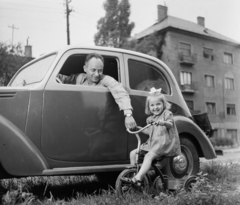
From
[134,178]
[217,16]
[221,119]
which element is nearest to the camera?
[134,178]

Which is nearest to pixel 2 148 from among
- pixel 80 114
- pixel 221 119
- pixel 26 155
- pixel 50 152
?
pixel 26 155

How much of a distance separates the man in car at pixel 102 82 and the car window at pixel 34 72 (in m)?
0.26

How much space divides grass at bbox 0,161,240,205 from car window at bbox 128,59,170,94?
4.71ft

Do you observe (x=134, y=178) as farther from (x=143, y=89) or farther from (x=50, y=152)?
(x=143, y=89)

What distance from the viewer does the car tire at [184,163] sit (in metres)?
4.31

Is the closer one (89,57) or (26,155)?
(26,155)

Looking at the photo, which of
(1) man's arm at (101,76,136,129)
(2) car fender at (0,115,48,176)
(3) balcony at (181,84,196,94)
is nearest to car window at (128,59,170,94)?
(1) man's arm at (101,76,136,129)

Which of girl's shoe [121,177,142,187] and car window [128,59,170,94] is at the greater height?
car window [128,59,170,94]

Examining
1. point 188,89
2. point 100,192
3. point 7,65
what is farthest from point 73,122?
point 188,89

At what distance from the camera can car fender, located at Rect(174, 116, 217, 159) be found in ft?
14.9

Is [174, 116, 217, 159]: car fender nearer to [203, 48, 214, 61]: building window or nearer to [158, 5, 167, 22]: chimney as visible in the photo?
[158, 5, 167, 22]: chimney

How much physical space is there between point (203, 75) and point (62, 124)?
26.4 meters

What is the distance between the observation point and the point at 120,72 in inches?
170

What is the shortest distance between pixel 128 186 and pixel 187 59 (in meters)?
24.7
